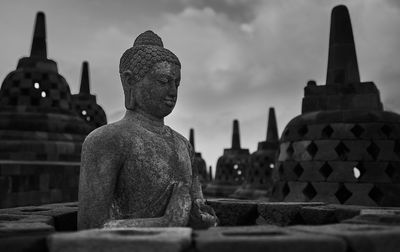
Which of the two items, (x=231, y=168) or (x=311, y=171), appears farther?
(x=231, y=168)

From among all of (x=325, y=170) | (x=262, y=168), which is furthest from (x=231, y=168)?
(x=325, y=170)

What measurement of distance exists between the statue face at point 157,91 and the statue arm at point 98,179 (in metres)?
0.50

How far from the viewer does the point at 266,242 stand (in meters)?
2.07

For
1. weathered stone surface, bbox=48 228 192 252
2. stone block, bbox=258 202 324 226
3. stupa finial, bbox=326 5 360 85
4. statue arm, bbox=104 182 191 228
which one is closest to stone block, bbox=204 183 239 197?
stupa finial, bbox=326 5 360 85

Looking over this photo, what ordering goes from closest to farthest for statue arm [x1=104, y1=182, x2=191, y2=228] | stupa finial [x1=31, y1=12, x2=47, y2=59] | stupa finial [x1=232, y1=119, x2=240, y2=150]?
statue arm [x1=104, y1=182, x2=191, y2=228] < stupa finial [x1=31, y1=12, x2=47, y2=59] < stupa finial [x1=232, y1=119, x2=240, y2=150]

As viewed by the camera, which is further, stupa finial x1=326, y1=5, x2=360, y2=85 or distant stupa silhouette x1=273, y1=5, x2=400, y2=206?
stupa finial x1=326, y1=5, x2=360, y2=85

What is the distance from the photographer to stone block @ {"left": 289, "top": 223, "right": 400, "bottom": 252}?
88.1 inches

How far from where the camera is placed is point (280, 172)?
715 centimetres

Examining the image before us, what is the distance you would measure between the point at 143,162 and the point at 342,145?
423 centimetres

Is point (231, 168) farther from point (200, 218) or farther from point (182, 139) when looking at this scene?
point (200, 218)

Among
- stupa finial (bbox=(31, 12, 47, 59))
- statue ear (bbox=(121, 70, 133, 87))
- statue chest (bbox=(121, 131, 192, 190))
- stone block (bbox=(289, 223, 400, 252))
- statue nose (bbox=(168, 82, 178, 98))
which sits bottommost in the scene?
stone block (bbox=(289, 223, 400, 252))

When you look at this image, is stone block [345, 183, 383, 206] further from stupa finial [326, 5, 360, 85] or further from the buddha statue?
the buddha statue

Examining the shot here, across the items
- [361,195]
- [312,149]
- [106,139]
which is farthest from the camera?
[312,149]

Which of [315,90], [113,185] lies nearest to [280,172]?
[315,90]
